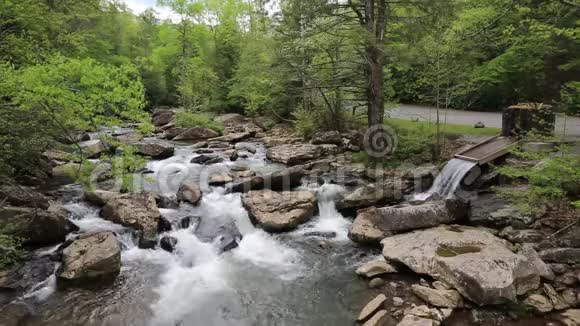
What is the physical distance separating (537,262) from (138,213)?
8301 mm

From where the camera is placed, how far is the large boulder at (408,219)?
800 centimetres

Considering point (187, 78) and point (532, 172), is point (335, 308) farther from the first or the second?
point (187, 78)

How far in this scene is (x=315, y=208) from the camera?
9688 mm

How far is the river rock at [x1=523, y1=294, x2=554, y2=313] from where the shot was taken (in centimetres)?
540

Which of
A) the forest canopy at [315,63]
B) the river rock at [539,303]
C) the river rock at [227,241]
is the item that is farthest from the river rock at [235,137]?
the river rock at [539,303]

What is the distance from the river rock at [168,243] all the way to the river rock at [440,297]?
5133mm

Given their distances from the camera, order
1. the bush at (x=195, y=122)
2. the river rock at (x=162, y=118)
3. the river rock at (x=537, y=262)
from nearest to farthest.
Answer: the river rock at (x=537, y=262) < the bush at (x=195, y=122) < the river rock at (x=162, y=118)

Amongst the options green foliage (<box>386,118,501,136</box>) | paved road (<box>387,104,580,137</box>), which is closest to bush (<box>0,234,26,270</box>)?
green foliage (<box>386,118,501,136</box>)

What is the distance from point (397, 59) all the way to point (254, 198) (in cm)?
602

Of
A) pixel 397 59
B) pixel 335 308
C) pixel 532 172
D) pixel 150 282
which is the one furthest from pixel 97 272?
pixel 397 59

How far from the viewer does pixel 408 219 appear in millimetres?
8062

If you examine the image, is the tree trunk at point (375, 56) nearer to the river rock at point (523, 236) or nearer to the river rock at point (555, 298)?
the river rock at point (523, 236)

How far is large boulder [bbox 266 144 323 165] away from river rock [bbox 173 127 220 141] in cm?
629

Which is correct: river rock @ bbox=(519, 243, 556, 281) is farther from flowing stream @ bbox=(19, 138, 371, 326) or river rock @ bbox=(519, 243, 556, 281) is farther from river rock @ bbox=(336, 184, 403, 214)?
river rock @ bbox=(336, 184, 403, 214)
